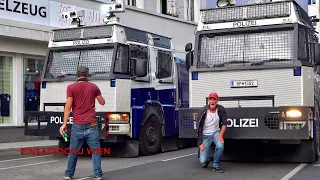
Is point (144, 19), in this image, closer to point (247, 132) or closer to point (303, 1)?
point (303, 1)

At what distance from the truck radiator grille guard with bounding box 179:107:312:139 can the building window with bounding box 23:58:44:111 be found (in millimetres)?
9442

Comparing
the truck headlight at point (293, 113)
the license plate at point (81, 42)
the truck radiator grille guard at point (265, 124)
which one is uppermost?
the license plate at point (81, 42)

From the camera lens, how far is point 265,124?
9781mm

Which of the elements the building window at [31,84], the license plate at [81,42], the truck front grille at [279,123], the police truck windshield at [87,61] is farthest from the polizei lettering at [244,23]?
the building window at [31,84]

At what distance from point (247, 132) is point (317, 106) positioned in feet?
7.22

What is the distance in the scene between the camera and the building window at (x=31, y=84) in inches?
711

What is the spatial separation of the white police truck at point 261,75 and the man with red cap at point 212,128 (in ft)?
1.16

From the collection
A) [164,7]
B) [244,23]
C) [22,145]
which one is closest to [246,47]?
[244,23]

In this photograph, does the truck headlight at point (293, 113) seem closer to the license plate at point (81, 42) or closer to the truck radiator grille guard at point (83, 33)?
the truck radiator grille guard at point (83, 33)

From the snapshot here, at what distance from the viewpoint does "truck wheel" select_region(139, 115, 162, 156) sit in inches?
497

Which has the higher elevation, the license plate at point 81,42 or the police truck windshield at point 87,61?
the license plate at point 81,42

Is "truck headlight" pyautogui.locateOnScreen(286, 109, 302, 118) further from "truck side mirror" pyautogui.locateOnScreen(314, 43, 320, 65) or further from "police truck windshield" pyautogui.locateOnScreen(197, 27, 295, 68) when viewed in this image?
"truck side mirror" pyautogui.locateOnScreen(314, 43, 320, 65)

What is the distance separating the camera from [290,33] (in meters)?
10.2

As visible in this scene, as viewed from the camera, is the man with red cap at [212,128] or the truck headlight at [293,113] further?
the man with red cap at [212,128]
